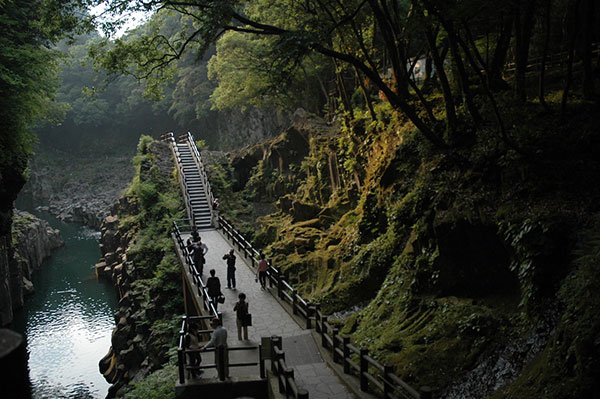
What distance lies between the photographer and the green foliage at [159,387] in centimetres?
1065

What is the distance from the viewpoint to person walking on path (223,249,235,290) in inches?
570

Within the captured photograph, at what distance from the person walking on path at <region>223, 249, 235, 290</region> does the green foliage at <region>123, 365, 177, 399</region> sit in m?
3.34

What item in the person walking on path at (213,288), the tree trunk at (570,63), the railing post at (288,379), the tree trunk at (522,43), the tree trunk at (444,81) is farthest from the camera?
the person walking on path at (213,288)

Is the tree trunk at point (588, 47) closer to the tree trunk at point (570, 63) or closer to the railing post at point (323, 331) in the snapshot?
the tree trunk at point (570, 63)

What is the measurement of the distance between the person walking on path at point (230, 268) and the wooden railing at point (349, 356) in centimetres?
129

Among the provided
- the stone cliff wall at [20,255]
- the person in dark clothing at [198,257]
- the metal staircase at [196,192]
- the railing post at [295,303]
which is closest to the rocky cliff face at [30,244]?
the stone cliff wall at [20,255]

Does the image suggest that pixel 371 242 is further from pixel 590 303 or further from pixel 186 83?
pixel 186 83

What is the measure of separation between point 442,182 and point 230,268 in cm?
760

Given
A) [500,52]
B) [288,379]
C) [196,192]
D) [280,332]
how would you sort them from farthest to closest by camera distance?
[196,192] → [280,332] → [500,52] → [288,379]

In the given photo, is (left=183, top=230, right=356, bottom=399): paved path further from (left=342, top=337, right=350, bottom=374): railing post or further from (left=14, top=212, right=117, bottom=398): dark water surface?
(left=14, top=212, right=117, bottom=398): dark water surface

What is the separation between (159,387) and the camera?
11.4m

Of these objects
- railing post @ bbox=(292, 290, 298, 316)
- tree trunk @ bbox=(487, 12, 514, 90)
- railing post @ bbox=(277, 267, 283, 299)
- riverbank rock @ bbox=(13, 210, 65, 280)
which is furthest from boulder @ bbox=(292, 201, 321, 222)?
riverbank rock @ bbox=(13, 210, 65, 280)

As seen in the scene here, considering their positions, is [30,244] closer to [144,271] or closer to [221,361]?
[144,271]

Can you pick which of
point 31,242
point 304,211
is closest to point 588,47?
point 304,211
